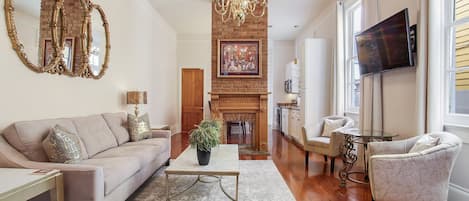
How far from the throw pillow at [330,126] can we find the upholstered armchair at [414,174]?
2170 mm

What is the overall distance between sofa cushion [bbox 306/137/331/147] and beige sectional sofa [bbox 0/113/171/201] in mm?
2323

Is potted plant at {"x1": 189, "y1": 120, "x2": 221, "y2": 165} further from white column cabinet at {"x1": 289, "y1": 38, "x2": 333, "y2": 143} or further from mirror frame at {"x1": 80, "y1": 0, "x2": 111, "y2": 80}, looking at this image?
white column cabinet at {"x1": 289, "y1": 38, "x2": 333, "y2": 143}

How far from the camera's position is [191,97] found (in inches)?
354

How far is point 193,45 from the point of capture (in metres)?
8.84

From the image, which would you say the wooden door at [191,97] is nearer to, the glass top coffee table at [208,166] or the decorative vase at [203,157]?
the glass top coffee table at [208,166]

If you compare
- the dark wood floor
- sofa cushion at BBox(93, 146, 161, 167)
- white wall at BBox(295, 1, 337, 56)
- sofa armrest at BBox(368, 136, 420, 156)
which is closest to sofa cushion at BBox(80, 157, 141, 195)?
sofa cushion at BBox(93, 146, 161, 167)

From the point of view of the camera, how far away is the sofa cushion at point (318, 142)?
13.7 feet

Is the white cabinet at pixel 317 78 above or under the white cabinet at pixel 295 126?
above

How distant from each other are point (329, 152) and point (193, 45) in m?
6.07

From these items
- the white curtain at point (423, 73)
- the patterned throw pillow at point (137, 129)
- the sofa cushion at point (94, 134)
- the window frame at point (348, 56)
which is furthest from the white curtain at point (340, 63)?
the sofa cushion at point (94, 134)

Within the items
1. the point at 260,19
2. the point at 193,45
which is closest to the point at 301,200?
the point at 260,19

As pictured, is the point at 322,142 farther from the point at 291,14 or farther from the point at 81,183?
the point at 291,14

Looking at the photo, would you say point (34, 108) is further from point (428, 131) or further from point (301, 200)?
point (428, 131)

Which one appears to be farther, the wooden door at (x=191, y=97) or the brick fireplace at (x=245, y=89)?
the wooden door at (x=191, y=97)
